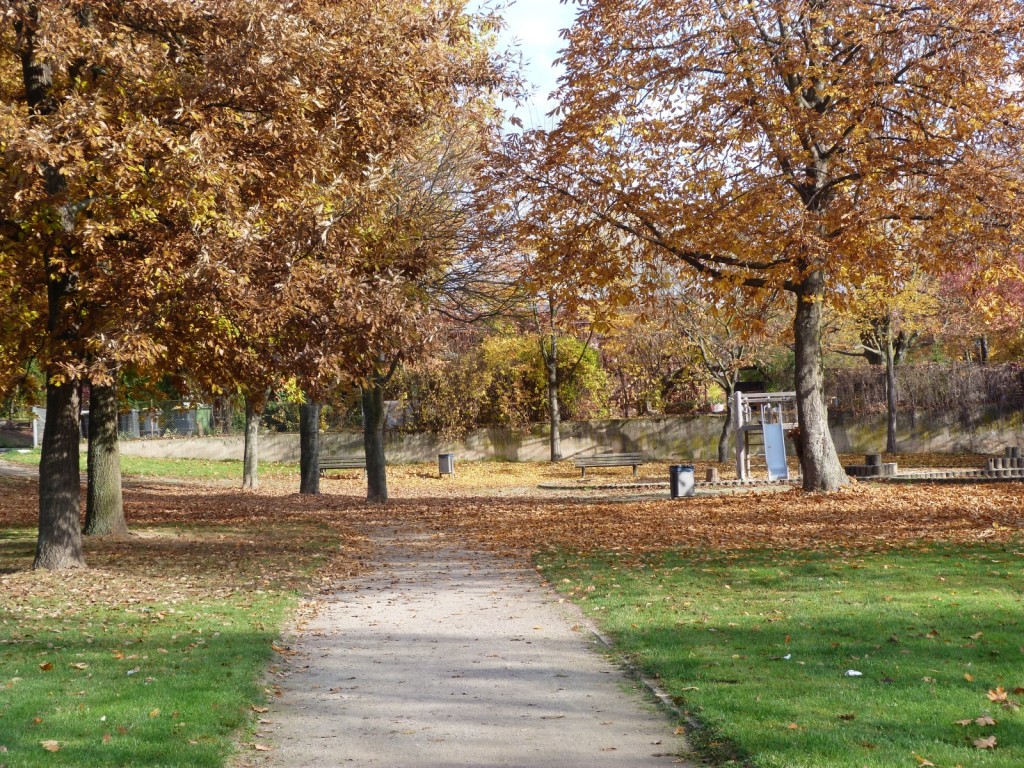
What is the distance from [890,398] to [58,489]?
2871 cm

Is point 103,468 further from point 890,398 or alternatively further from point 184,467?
point 890,398

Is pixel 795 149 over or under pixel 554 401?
over

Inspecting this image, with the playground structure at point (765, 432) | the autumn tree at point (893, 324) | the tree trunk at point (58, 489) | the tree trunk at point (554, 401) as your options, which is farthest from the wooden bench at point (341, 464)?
the tree trunk at point (58, 489)

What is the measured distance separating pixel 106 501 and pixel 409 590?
6252mm

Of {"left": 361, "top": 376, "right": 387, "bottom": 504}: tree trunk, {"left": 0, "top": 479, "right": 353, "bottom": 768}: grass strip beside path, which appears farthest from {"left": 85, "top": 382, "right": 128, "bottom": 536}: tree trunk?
{"left": 361, "top": 376, "right": 387, "bottom": 504}: tree trunk

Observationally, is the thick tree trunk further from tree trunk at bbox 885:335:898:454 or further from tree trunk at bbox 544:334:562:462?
tree trunk at bbox 544:334:562:462

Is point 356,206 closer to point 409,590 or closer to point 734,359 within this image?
point 409,590

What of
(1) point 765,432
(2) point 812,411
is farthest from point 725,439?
(2) point 812,411

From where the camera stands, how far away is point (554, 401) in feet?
120

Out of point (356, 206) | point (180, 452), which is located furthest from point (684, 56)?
point (180, 452)

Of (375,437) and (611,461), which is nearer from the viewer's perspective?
(375,437)

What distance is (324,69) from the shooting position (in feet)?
38.3

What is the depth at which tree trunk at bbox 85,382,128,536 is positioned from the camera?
1459 centimetres

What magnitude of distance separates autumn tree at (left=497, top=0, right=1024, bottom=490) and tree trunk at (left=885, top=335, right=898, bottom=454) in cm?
1512
